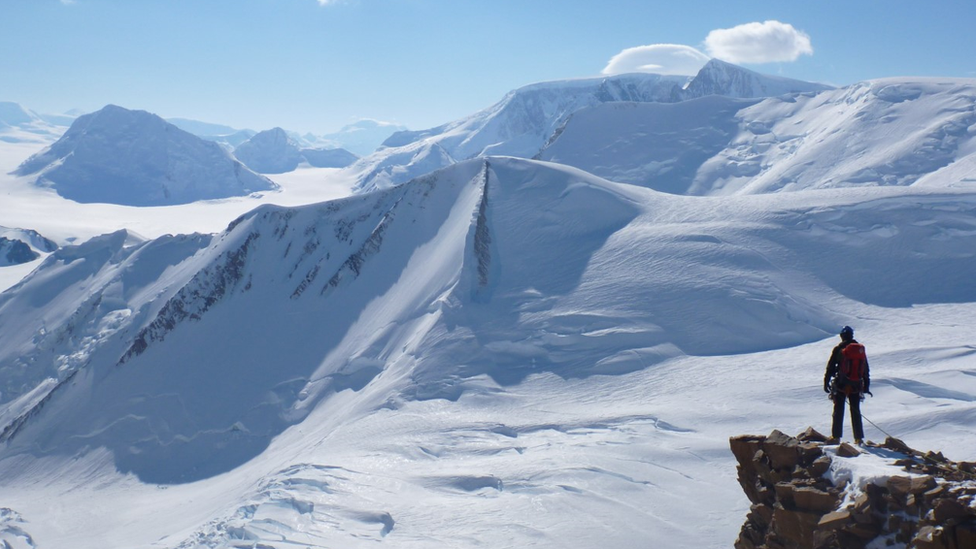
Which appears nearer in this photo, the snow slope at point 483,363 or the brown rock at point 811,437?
the brown rock at point 811,437

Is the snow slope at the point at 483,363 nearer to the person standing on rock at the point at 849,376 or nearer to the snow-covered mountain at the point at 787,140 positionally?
the person standing on rock at the point at 849,376

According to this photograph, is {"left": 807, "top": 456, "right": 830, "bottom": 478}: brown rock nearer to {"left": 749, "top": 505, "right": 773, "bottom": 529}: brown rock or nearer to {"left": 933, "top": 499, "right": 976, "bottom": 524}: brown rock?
{"left": 749, "top": 505, "right": 773, "bottom": 529}: brown rock

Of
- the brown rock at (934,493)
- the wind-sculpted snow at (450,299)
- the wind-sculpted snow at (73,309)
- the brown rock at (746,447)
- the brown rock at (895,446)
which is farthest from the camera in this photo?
the wind-sculpted snow at (73,309)

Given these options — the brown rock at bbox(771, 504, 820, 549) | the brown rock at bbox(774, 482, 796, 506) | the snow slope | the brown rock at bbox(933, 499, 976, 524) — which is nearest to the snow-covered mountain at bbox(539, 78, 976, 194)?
the snow slope

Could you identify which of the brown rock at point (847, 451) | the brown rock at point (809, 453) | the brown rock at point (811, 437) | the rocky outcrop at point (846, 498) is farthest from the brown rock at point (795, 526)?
the brown rock at point (811, 437)

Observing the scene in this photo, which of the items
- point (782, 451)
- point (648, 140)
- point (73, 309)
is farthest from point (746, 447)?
point (648, 140)

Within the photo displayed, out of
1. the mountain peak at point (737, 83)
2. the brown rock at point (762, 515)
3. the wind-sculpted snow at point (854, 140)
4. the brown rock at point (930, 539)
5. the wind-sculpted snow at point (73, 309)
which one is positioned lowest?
the wind-sculpted snow at point (73, 309)

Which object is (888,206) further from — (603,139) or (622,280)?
(603,139)
